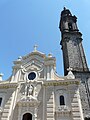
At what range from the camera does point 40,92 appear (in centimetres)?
1970

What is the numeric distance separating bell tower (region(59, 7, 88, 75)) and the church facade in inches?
16.2

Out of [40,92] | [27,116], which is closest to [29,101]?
[27,116]

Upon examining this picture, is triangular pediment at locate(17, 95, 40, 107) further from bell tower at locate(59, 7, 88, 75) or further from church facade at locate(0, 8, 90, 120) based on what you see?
Answer: bell tower at locate(59, 7, 88, 75)

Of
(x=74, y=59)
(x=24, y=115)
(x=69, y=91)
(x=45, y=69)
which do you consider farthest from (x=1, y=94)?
(x=74, y=59)

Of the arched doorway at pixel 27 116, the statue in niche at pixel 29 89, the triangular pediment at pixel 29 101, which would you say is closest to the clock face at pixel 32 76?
the statue in niche at pixel 29 89

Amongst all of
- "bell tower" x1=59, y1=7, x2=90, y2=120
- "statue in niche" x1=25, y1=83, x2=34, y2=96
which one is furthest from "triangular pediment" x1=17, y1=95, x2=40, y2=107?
"bell tower" x1=59, y1=7, x2=90, y2=120

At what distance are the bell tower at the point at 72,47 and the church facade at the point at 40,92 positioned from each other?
41 centimetres

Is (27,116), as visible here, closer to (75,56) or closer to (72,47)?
(75,56)

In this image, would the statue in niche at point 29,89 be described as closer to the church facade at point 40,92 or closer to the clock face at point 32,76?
the church facade at point 40,92

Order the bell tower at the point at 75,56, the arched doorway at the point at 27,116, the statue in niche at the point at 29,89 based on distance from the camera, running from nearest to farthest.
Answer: the arched doorway at the point at 27,116
the statue in niche at the point at 29,89
the bell tower at the point at 75,56

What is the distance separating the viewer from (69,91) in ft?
63.3

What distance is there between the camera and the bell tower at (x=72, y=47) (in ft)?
81.1

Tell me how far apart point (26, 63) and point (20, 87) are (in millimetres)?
4034

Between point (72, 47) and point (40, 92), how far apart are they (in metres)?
10.8
